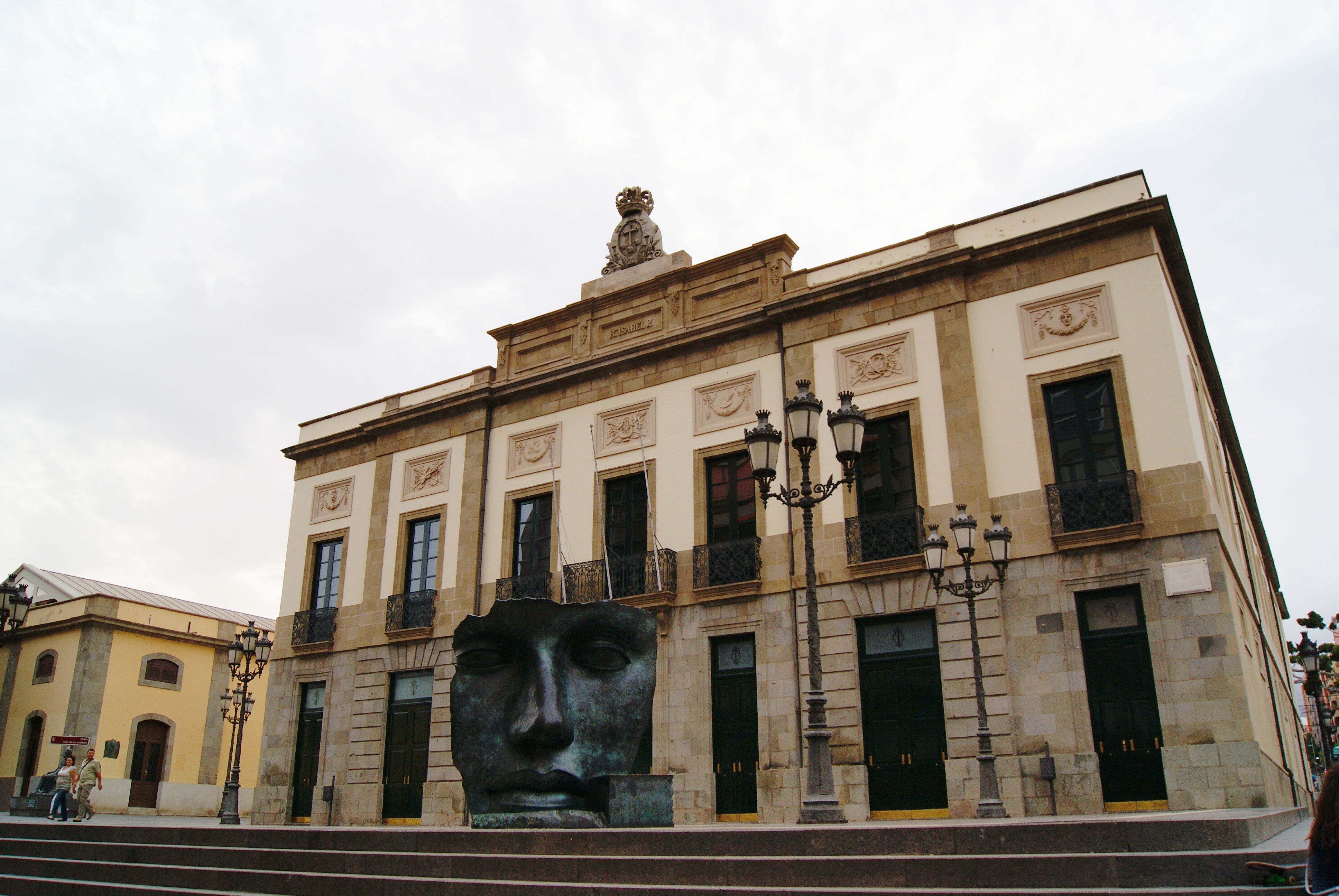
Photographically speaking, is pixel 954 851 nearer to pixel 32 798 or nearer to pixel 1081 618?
pixel 1081 618

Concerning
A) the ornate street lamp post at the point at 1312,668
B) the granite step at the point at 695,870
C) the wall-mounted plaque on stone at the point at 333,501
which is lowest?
the granite step at the point at 695,870

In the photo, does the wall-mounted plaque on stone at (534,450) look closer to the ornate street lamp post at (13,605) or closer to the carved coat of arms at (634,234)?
the carved coat of arms at (634,234)

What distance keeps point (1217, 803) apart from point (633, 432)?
11.1 metres

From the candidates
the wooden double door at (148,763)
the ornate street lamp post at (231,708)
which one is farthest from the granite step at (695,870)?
the wooden double door at (148,763)

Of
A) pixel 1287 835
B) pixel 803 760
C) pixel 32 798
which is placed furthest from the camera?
pixel 32 798

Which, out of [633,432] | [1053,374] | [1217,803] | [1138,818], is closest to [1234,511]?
[1053,374]

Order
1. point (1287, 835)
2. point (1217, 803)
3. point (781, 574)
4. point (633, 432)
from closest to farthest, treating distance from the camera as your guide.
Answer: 1. point (1287, 835)
2. point (1217, 803)
3. point (781, 574)
4. point (633, 432)

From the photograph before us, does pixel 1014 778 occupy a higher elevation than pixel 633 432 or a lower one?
lower

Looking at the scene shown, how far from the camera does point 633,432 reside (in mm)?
18703

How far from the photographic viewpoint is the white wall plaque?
12.7 m

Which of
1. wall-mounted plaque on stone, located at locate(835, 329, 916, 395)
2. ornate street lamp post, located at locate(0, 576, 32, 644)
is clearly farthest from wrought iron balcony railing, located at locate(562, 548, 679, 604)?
ornate street lamp post, located at locate(0, 576, 32, 644)

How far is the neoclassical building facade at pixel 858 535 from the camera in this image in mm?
13164

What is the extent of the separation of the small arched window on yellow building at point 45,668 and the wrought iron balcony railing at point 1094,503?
2895 centimetres

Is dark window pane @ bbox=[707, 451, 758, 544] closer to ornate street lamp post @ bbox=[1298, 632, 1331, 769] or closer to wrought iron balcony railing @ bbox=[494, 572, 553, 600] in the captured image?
wrought iron balcony railing @ bbox=[494, 572, 553, 600]
